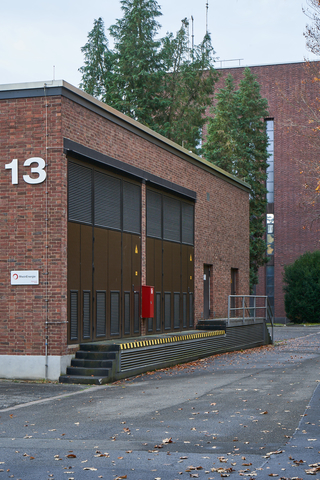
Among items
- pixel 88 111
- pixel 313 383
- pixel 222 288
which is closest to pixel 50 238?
pixel 88 111

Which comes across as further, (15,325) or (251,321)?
(251,321)

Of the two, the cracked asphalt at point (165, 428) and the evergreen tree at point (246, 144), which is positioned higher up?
the evergreen tree at point (246, 144)

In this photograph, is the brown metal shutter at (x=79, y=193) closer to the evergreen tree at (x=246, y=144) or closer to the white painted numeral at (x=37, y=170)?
the white painted numeral at (x=37, y=170)

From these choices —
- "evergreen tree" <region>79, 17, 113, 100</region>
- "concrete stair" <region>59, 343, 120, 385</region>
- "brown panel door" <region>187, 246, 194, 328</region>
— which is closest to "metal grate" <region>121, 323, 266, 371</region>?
"concrete stair" <region>59, 343, 120, 385</region>

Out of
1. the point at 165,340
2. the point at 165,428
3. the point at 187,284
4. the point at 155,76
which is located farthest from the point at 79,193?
the point at 155,76

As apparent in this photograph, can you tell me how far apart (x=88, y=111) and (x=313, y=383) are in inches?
333

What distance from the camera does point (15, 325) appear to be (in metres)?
14.4

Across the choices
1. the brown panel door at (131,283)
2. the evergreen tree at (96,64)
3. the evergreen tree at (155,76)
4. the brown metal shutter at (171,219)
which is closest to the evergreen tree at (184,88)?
the evergreen tree at (155,76)

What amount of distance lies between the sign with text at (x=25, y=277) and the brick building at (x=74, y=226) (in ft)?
0.08

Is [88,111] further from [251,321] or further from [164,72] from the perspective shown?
[164,72]

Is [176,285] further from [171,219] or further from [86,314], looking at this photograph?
[86,314]

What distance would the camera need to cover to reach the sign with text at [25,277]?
568 inches

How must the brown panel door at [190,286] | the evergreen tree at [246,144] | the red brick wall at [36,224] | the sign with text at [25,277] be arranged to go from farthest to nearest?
the evergreen tree at [246,144], the brown panel door at [190,286], the sign with text at [25,277], the red brick wall at [36,224]

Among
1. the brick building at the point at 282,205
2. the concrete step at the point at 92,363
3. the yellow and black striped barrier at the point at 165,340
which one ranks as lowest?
the concrete step at the point at 92,363
